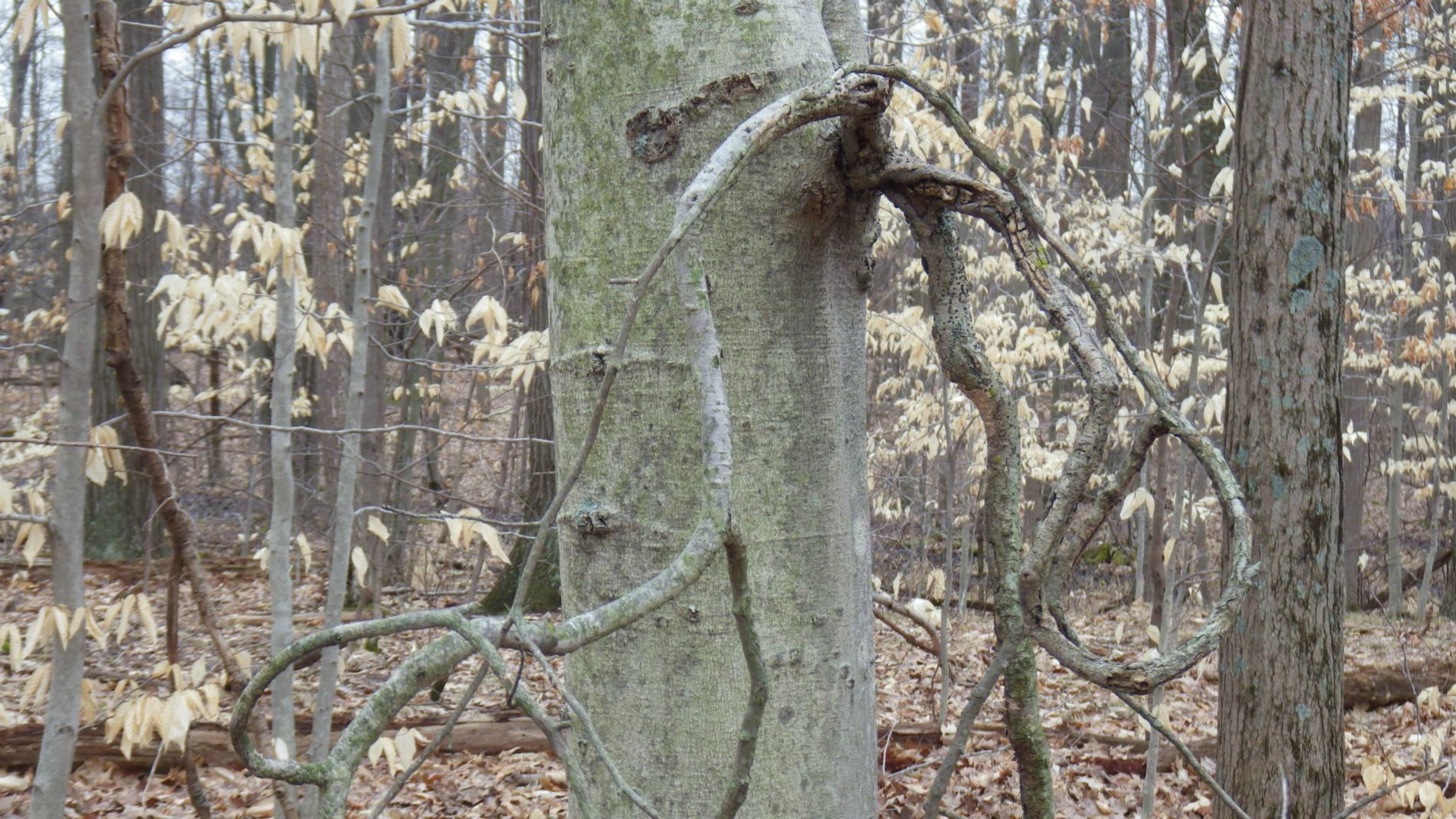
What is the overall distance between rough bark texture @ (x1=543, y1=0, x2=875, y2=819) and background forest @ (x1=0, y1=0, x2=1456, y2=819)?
4.6 inches

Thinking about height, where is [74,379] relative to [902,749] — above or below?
above

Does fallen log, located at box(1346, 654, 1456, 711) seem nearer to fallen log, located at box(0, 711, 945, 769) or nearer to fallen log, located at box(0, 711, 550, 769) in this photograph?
fallen log, located at box(0, 711, 945, 769)

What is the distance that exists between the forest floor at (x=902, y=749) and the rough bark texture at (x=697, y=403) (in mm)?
2293

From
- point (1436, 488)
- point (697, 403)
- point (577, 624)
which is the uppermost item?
point (697, 403)

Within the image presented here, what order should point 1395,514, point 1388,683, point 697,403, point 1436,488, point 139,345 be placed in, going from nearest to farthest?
point 697,403
point 1388,683
point 139,345
point 1436,488
point 1395,514

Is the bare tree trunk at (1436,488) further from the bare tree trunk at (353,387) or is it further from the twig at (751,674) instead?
the twig at (751,674)

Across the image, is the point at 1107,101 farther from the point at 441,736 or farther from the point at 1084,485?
the point at 441,736

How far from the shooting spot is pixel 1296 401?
2.95m

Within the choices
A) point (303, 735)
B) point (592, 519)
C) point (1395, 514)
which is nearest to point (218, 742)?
point (303, 735)

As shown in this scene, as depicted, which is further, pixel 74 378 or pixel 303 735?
pixel 303 735

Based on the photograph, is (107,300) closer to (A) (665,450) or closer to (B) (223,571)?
(A) (665,450)

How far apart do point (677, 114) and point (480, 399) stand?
1041 centimetres

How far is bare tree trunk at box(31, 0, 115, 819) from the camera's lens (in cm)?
232

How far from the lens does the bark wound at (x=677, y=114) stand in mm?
1090
